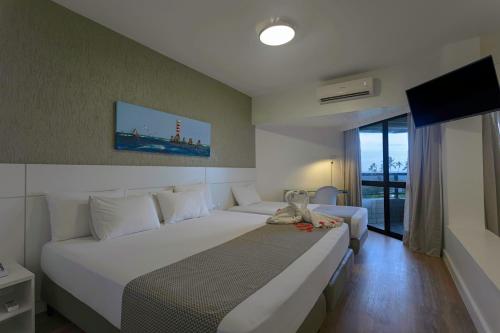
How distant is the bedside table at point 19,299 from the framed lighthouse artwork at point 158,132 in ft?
4.25

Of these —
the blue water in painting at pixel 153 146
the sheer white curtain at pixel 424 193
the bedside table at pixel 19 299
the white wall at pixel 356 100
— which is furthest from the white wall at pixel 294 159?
the bedside table at pixel 19 299

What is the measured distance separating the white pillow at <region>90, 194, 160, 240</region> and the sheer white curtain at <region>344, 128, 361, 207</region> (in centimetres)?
403

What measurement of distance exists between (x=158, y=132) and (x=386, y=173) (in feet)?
12.5

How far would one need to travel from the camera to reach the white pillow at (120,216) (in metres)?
1.88

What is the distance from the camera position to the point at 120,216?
1965 mm

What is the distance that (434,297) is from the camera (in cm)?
214

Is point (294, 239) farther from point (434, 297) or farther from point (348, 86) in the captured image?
point (348, 86)

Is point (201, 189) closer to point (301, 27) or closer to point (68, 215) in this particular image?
point (68, 215)

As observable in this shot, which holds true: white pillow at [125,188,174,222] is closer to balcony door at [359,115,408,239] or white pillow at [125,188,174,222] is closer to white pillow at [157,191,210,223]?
white pillow at [157,191,210,223]

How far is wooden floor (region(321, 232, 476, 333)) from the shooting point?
174cm

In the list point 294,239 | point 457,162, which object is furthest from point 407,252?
point 294,239

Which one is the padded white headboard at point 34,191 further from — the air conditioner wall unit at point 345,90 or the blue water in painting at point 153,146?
the air conditioner wall unit at point 345,90

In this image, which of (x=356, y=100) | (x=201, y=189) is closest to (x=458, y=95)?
(x=356, y=100)

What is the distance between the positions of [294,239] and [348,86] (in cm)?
245
